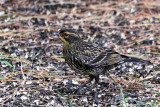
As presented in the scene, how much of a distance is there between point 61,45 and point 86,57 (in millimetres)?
1516

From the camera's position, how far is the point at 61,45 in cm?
661

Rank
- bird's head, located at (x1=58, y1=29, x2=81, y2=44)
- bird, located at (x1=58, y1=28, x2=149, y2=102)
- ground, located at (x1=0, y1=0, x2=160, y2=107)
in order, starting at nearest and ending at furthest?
ground, located at (x1=0, y1=0, x2=160, y2=107)
bird, located at (x1=58, y1=28, x2=149, y2=102)
bird's head, located at (x1=58, y1=29, x2=81, y2=44)

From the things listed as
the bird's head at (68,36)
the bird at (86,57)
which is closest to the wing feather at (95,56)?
the bird at (86,57)

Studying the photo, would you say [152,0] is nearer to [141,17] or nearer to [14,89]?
[141,17]

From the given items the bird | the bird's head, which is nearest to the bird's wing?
the bird

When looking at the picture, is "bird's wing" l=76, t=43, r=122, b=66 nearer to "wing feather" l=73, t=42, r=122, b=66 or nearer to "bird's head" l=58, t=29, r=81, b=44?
"wing feather" l=73, t=42, r=122, b=66

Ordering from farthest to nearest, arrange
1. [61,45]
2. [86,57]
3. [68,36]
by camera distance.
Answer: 1. [61,45]
2. [68,36]
3. [86,57]

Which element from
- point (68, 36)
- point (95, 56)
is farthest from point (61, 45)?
point (95, 56)

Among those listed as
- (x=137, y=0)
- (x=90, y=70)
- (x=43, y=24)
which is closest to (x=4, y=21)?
(x=43, y=24)

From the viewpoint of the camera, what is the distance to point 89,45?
5414mm

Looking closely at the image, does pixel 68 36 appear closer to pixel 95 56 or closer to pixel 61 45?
pixel 95 56

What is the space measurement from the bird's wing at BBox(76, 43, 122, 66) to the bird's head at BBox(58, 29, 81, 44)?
6.7 inches

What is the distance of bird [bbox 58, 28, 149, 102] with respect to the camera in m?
5.12

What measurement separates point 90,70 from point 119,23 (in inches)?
106
